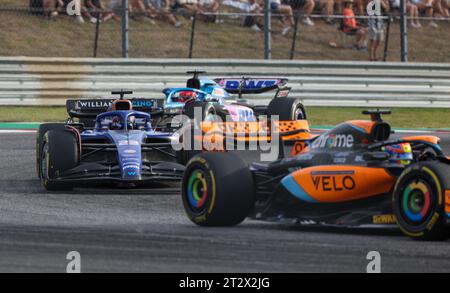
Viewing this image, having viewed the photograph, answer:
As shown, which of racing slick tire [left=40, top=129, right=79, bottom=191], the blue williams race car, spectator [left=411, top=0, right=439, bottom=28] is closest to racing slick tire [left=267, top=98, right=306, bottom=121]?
the blue williams race car

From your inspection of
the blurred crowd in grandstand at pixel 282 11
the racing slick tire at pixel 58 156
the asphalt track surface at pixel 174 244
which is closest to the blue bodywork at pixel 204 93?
the racing slick tire at pixel 58 156

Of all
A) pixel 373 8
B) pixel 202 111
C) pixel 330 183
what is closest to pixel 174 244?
pixel 330 183

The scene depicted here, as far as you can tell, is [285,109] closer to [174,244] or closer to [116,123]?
[116,123]

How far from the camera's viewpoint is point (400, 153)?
29.3 feet

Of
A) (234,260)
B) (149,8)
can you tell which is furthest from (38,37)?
(234,260)

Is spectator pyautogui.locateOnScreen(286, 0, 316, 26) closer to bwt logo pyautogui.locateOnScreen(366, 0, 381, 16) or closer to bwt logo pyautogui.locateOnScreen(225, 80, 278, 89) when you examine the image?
bwt logo pyautogui.locateOnScreen(366, 0, 381, 16)

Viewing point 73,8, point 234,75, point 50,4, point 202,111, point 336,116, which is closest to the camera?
point 202,111

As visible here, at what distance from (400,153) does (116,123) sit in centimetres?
559

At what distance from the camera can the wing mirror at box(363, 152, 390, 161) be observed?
8.89 meters

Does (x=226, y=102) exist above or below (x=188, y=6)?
below

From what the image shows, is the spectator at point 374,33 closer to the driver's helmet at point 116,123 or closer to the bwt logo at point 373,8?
the bwt logo at point 373,8

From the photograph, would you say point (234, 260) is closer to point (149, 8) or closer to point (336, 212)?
point (336, 212)

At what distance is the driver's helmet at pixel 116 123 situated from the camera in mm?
13859

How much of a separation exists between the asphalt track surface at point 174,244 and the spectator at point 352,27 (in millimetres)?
14380
